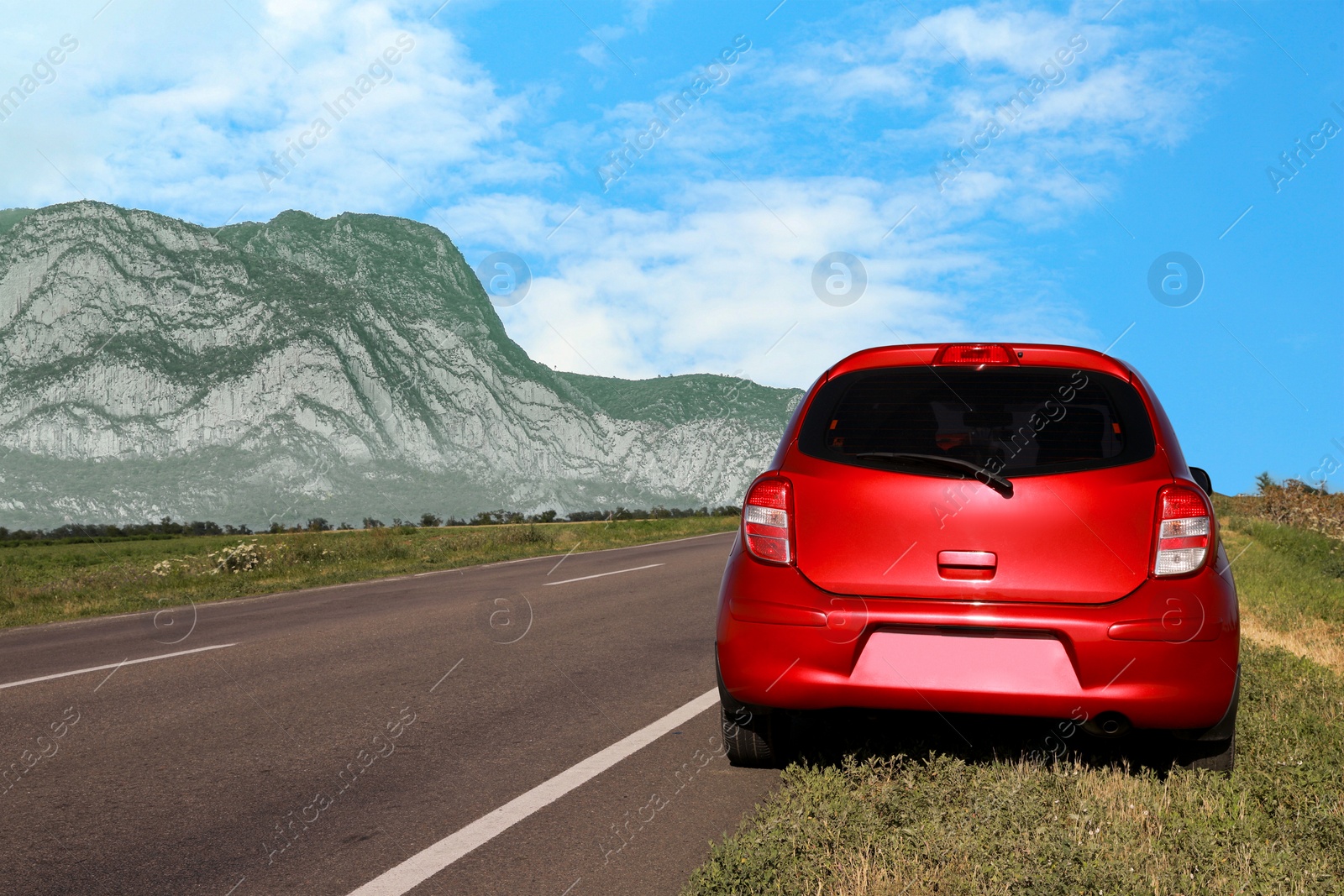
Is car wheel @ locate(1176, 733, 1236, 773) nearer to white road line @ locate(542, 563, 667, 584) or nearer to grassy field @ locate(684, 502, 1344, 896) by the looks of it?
grassy field @ locate(684, 502, 1344, 896)

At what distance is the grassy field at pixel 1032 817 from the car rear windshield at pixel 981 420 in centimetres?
103

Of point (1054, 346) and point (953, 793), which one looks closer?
point (953, 793)

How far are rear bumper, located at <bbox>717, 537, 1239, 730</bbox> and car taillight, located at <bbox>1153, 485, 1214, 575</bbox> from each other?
6 centimetres

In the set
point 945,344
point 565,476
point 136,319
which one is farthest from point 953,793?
point 136,319

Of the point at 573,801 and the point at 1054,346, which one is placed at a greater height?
the point at 1054,346

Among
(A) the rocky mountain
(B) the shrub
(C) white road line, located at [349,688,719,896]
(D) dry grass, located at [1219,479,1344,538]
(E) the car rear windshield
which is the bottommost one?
(D) dry grass, located at [1219,479,1344,538]

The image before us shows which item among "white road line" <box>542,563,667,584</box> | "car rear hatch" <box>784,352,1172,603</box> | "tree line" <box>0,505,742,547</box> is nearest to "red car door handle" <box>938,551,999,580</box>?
"car rear hatch" <box>784,352,1172,603</box>

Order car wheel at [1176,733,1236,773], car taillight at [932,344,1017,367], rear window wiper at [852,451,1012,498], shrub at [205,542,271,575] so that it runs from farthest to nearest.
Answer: shrub at [205,542,271,575]
car taillight at [932,344,1017,367]
car wheel at [1176,733,1236,773]
rear window wiper at [852,451,1012,498]

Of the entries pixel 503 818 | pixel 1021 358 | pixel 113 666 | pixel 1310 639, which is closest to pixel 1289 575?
pixel 1310 639

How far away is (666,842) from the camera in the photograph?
141 inches

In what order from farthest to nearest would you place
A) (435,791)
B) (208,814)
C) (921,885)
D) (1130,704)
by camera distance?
1. (435,791)
2. (208,814)
3. (1130,704)
4. (921,885)

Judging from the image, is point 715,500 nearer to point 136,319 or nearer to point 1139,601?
point 136,319

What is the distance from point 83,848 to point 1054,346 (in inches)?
168

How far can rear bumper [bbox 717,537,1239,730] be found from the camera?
3.53 m
